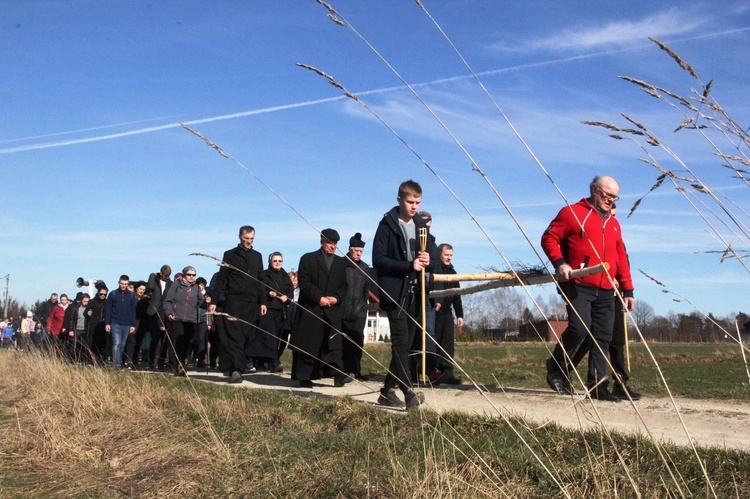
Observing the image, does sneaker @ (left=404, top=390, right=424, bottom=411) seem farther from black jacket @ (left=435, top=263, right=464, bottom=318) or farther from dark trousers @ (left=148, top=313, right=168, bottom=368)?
dark trousers @ (left=148, top=313, right=168, bottom=368)

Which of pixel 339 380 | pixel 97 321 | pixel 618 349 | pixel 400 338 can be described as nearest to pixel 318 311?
pixel 339 380

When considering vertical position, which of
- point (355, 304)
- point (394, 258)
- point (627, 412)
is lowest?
point (627, 412)

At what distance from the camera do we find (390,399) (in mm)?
6961

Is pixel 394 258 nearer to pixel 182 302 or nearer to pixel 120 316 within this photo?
pixel 182 302

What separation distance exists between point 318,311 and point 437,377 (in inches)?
66.9

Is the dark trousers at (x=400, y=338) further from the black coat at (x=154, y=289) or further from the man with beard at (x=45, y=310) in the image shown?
the man with beard at (x=45, y=310)

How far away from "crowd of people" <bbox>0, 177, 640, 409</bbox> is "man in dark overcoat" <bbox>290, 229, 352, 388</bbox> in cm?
1

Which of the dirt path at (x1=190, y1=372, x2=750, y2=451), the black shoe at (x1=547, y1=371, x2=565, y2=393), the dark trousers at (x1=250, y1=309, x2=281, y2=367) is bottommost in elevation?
the dirt path at (x1=190, y1=372, x2=750, y2=451)

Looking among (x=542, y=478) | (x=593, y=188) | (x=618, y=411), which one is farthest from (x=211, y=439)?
(x=593, y=188)

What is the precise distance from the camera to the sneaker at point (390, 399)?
6.92 m

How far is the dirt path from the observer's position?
Result: 16.4ft

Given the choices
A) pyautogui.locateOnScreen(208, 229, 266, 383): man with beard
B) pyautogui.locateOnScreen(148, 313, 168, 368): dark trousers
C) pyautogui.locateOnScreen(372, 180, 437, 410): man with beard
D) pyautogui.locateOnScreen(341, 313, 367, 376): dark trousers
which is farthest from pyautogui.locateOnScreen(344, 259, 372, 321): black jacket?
pyautogui.locateOnScreen(148, 313, 168, 368): dark trousers

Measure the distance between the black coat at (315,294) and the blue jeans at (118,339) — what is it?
660cm

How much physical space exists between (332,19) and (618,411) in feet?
15.5
